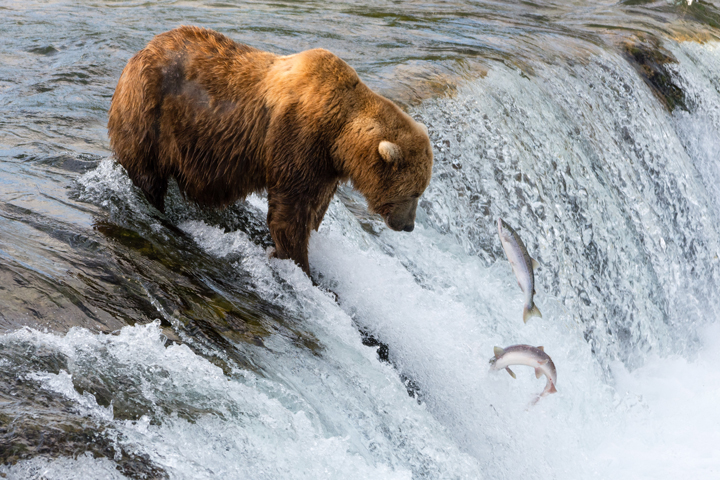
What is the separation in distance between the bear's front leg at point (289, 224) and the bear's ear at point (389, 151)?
540 mm

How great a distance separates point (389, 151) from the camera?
362 centimetres

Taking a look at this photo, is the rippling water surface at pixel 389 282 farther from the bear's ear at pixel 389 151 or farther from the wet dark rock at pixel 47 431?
the bear's ear at pixel 389 151

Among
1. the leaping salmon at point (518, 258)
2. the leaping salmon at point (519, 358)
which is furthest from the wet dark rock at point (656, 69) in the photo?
the leaping salmon at point (519, 358)

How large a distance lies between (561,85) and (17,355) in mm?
6535

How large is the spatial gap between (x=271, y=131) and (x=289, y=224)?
1.80 ft

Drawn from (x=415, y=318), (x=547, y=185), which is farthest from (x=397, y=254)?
(x=547, y=185)

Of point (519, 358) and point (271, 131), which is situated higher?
point (271, 131)

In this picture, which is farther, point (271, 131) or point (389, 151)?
point (271, 131)

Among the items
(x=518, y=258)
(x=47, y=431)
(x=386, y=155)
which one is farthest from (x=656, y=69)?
(x=47, y=431)

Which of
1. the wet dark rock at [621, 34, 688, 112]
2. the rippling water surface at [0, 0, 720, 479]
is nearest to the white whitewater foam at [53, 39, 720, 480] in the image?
the rippling water surface at [0, 0, 720, 479]

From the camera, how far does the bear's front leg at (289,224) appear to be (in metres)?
3.82

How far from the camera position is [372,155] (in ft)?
12.3

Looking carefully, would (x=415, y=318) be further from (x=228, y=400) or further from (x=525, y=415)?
(x=228, y=400)

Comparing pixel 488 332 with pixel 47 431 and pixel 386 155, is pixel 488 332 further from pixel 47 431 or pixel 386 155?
pixel 47 431
